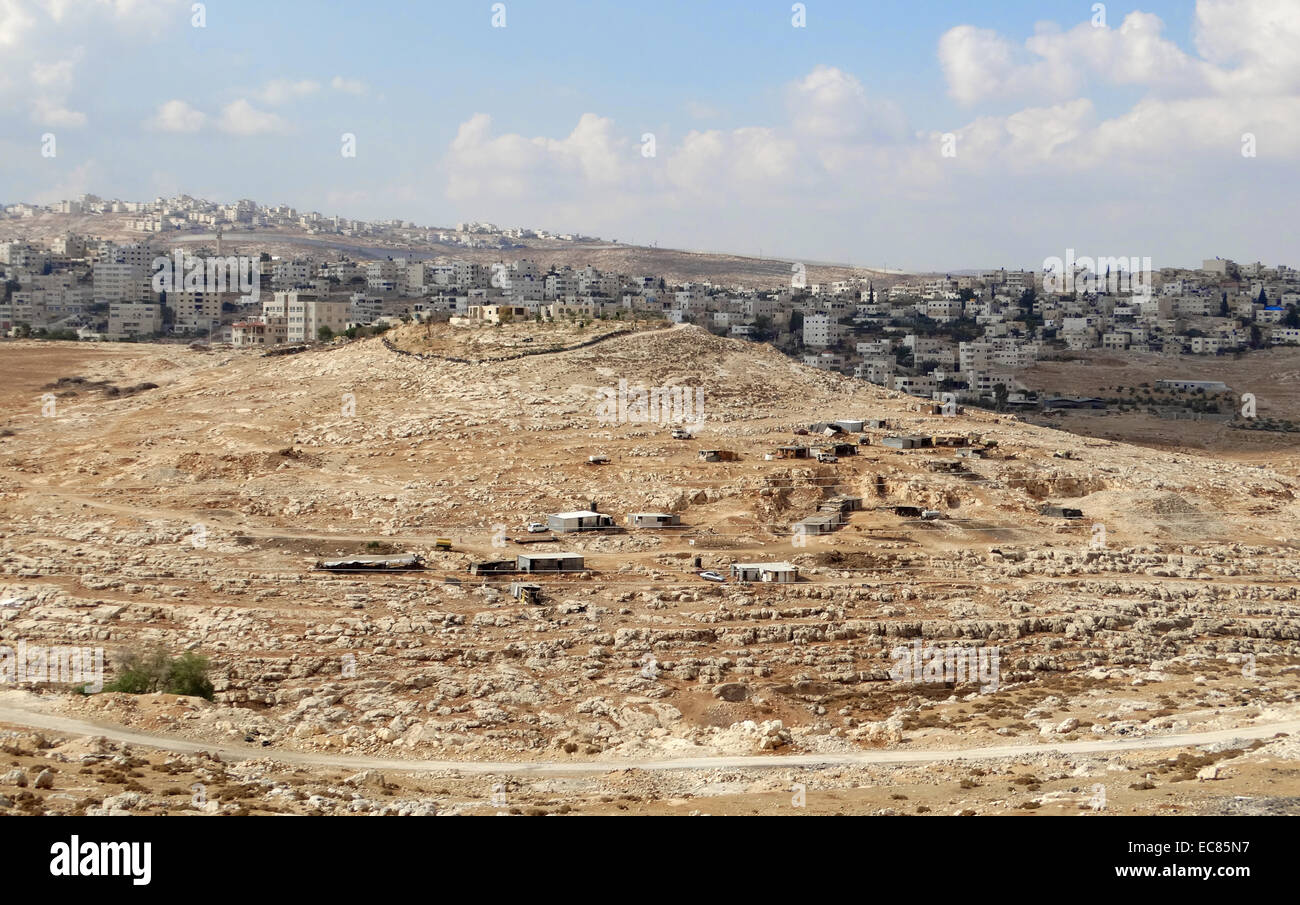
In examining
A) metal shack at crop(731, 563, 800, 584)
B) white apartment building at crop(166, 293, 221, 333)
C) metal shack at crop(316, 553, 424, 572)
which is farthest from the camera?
white apartment building at crop(166, 293, 221, 333)

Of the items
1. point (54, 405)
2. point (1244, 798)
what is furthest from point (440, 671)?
point (54, 405)

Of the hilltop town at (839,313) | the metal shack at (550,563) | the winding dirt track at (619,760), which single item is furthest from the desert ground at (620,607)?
the hilltop town at (839,313)

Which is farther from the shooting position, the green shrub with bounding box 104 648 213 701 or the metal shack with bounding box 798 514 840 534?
the metal shack with bounding box 798 514 840 534

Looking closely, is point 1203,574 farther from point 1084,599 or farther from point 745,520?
point 745,520

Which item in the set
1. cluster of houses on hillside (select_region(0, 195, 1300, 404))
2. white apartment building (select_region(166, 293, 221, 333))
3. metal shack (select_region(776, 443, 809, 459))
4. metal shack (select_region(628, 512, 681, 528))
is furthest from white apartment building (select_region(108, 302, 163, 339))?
metal shack (select_region(628, 512, 681, 528))

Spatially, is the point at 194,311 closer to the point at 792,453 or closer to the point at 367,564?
the point at 792,453

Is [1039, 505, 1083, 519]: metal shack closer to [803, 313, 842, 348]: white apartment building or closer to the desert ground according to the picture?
the desert ground

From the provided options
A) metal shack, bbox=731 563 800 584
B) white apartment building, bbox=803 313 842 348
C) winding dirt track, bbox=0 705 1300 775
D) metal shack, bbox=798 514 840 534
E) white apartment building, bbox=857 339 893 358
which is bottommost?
winding dirt track, bbox=0 705 1300 775
